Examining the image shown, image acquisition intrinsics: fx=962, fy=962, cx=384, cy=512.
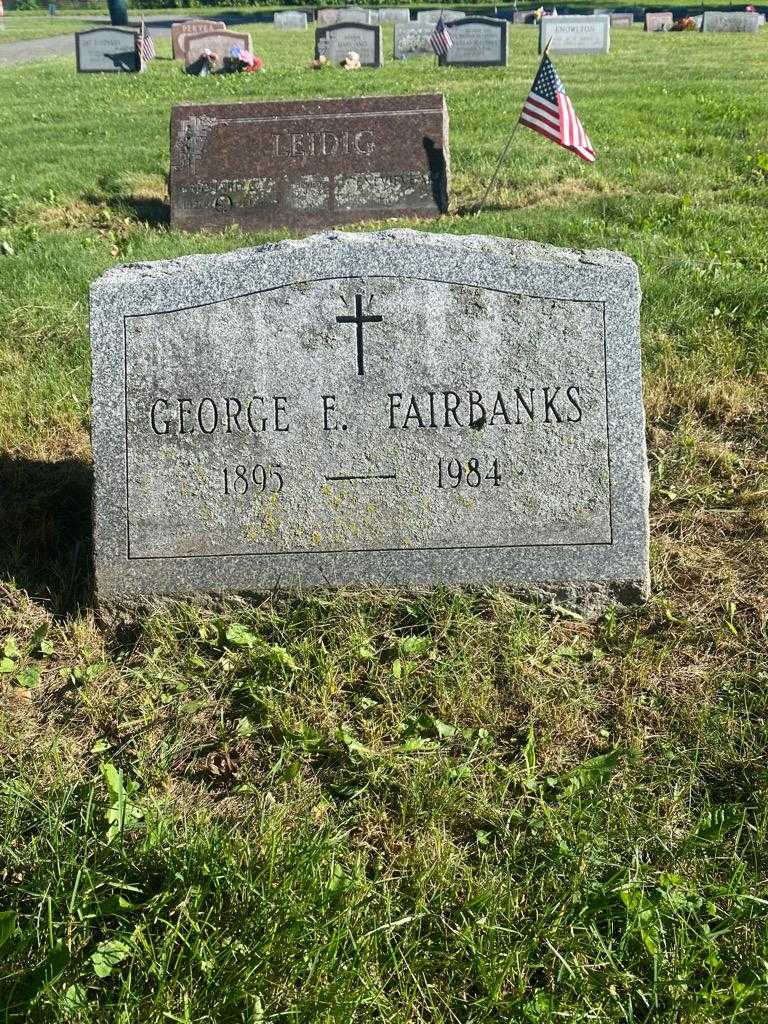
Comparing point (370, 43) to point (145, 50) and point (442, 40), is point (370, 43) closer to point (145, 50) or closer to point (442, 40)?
point (442, 40)

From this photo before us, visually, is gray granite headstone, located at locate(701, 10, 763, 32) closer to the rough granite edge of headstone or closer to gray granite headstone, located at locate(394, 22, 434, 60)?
gray granite headstone, located at locate(394, 22, 434, 60)

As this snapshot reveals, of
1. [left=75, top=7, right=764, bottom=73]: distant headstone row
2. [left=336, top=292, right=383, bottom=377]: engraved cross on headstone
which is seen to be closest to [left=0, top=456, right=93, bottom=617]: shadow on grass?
[left=336, top=292, right=383, bottom=377]: engraved cross on headstone

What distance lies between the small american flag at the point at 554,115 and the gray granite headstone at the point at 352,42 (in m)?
13.1

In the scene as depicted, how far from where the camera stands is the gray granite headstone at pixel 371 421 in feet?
10.3

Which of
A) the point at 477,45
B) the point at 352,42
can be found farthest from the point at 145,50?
the point at 477,45

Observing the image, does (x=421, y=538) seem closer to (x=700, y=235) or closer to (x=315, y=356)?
(x=315, y=356)

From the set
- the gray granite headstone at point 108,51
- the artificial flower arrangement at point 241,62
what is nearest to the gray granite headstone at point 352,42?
the artificial flower arrangement at point 241,62

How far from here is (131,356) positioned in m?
3.16

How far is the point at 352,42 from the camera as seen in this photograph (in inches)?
763

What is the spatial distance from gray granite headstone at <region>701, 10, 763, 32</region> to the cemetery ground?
A: 27249 millimetres

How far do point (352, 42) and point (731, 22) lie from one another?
14.1 metres

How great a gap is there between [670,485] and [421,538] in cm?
124

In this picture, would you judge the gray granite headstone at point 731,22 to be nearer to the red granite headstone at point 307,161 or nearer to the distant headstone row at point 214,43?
the distant headstone row at point 214,43

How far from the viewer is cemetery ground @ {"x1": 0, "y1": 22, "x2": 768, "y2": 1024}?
2.05 metres
